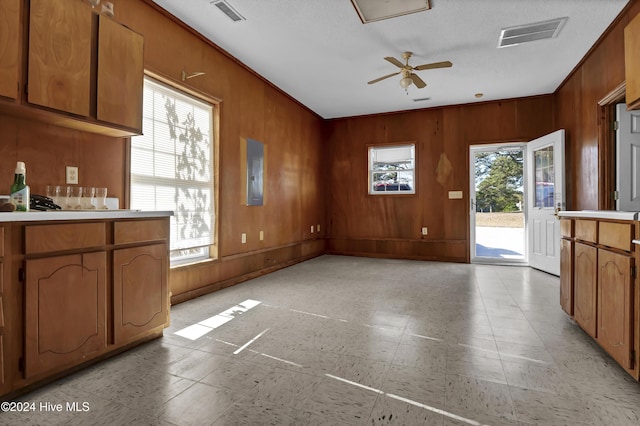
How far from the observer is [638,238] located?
5.77ft

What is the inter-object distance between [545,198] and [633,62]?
3.18m

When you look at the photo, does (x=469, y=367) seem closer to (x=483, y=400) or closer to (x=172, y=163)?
(x=483, y=400)

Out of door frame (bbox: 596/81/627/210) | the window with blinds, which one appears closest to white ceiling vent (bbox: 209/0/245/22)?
the window with blinds

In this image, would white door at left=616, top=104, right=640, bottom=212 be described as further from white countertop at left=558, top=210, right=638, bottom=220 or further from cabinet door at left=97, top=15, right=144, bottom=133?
cabinet door at left=97, top=15, right=144, bottom=133

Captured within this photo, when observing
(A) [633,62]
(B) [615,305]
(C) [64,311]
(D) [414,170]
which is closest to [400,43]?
(A) [633,62]

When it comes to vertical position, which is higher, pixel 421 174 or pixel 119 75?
pixel 119 75

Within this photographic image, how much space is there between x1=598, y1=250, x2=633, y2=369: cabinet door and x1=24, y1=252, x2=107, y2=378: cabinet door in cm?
298

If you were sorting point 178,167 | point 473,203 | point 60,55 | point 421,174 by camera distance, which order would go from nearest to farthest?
1. point 60,55
2. point 178,167
3. point 473,203
4. point 421,174

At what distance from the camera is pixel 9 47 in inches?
69.2

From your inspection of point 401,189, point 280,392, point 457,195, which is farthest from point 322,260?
point 280,392

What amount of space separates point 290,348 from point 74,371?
Answer: 1.25 meters

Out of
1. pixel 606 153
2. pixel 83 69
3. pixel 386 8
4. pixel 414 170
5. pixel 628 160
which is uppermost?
pixel 386 8

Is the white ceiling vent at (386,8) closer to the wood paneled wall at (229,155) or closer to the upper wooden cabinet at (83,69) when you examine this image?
the wood paneled wall at (229,155)

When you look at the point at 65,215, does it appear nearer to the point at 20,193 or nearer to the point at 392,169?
the point at 20,193
